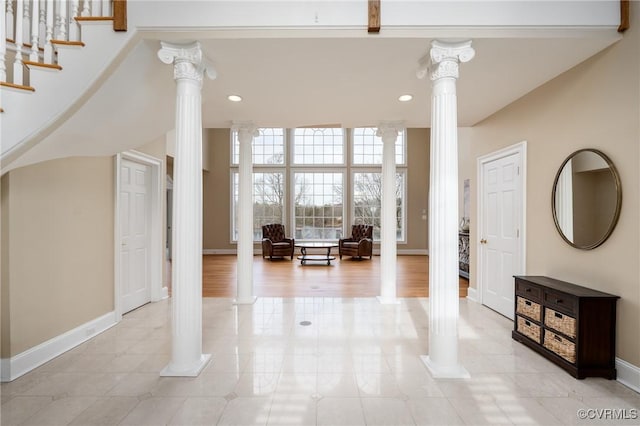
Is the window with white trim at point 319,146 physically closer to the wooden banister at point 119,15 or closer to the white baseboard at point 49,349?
the white baseboard at point 49,349

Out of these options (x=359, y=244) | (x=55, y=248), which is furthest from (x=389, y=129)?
(x=359, y=244)

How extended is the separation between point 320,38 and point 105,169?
108 inches

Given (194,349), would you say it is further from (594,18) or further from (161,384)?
(594,18)

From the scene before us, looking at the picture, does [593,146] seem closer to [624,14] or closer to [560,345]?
[624,14]

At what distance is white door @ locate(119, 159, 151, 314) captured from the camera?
3855mm

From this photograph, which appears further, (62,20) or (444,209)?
(444,209)

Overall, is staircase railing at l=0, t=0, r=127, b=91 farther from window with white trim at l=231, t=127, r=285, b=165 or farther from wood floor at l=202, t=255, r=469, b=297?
window with white trim at l=231, t=127, r=285, b=165

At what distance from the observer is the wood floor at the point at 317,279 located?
508 centimetres

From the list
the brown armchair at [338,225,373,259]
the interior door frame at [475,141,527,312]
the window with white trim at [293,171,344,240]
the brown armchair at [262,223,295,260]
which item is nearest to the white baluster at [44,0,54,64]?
the interior door frame at [475,141,527,312]

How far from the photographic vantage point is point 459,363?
263 cm

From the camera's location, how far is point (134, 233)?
13.3ft

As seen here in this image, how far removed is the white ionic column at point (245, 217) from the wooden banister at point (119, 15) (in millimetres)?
2203

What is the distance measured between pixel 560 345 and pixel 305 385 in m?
2.13

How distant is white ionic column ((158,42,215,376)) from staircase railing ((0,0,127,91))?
52cm
